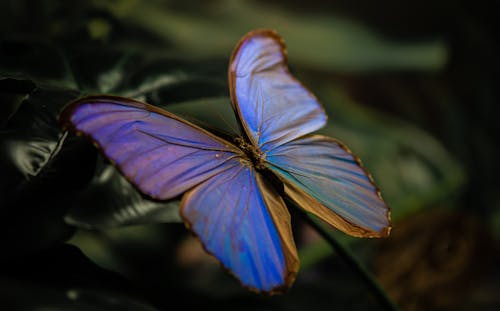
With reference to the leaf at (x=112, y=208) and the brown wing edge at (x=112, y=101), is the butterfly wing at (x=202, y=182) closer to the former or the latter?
the brown wing edge at (x=112, y=101)

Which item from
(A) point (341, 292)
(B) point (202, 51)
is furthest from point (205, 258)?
(B) point (202, 51)

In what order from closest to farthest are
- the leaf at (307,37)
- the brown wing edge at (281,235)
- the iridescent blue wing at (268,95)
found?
the brown wing edge at (281,235)
the iridescent blue wing at (268,95)
the leaf at (307,37)

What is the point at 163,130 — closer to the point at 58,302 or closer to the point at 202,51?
the point at 58,302

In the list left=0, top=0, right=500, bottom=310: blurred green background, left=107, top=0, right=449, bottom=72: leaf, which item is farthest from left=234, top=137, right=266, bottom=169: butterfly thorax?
left=107, top=0, right=449, bottom=72: leaf

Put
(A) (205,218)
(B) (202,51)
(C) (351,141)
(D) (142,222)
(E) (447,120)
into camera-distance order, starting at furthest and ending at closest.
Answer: (E) (447,120) < (B) (202,51) < (C) (351,141) < (D) (142,222) < (A) (205,218)

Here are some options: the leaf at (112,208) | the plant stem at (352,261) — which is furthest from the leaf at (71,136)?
the plant stem at (352,261)

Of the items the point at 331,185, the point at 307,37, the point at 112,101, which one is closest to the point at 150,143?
the point at 112,101

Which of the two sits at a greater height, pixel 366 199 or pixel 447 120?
pixel 366 199
